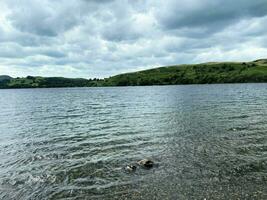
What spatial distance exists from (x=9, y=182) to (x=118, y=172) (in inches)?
281

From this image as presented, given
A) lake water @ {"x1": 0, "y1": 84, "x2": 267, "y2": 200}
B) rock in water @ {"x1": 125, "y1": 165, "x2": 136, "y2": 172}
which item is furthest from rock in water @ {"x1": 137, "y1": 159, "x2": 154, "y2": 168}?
rock in water @ {"x1": 125, "y1": 165, "x2": 136, "y2": 172}

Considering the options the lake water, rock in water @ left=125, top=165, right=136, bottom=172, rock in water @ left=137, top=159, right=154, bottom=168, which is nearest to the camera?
the lake water

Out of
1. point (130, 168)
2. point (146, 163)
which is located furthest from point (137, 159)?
point (130, 168)

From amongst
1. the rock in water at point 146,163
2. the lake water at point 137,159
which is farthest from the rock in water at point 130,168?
the rock in water at point 146,163

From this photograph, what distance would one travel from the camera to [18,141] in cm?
2822

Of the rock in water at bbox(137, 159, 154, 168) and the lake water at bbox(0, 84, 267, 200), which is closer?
the lake water at bbox(0, 84, 267, 200)

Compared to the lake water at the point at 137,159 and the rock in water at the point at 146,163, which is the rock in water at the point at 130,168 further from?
the rock in water at the point at 146,163

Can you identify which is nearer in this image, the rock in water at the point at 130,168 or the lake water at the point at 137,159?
the lake water at the point at 137,159

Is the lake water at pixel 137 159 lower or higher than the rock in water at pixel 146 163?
lower

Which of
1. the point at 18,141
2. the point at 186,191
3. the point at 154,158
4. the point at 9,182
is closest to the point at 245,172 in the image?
the point at 186,191

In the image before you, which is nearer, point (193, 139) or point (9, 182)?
point (9, 182)

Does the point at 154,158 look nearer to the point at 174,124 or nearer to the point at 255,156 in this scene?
the point at 255,156

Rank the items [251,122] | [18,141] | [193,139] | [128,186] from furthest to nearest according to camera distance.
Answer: [251,122]
[18,141]
[193,139]
[128,186]

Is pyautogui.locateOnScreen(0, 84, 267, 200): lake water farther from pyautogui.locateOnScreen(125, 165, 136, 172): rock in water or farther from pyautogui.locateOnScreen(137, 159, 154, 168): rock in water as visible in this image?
pyautogui.locateOnScreen(137, 159, 154, 168): rock in water
